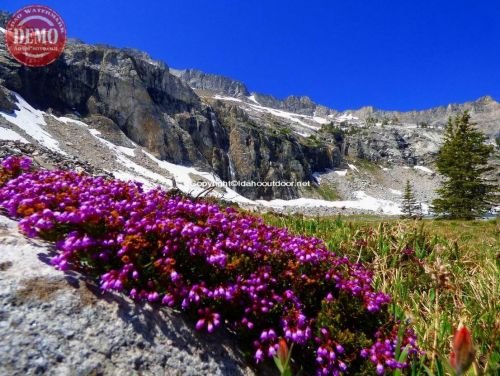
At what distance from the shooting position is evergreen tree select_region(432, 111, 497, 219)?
3691 cm

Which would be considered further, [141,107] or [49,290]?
[141,107]

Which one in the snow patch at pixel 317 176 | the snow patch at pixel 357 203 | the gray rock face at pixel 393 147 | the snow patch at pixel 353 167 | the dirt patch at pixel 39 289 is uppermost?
the gray rock face at pixel 393 147

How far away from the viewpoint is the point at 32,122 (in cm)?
6650

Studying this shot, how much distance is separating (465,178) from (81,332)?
42990 millimetres

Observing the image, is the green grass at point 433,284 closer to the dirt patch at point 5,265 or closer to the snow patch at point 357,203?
the dirt patch at point 5,265

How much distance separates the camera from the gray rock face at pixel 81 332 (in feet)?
7.42

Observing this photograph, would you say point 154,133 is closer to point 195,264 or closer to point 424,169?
point 195,264

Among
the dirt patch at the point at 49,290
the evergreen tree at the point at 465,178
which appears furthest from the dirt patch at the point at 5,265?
the evergreen tree at the point at 465,178

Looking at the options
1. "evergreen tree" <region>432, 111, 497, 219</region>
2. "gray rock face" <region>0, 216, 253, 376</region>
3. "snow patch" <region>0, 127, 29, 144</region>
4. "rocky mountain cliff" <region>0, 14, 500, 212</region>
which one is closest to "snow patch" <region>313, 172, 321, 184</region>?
"rocky mountain cliff" <region>0, 14, 500, 212</region>

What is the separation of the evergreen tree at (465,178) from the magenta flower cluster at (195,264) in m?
38.9

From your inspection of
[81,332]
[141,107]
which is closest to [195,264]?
[81,332]

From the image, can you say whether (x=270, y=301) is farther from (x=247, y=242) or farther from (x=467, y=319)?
(x=467, y=319)

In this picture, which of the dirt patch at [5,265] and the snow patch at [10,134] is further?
the snow patch at [10,134]

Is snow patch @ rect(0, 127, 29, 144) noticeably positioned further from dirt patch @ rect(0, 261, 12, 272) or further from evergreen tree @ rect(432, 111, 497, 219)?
dirt patch @ rect(0, 261, 12, 272)
